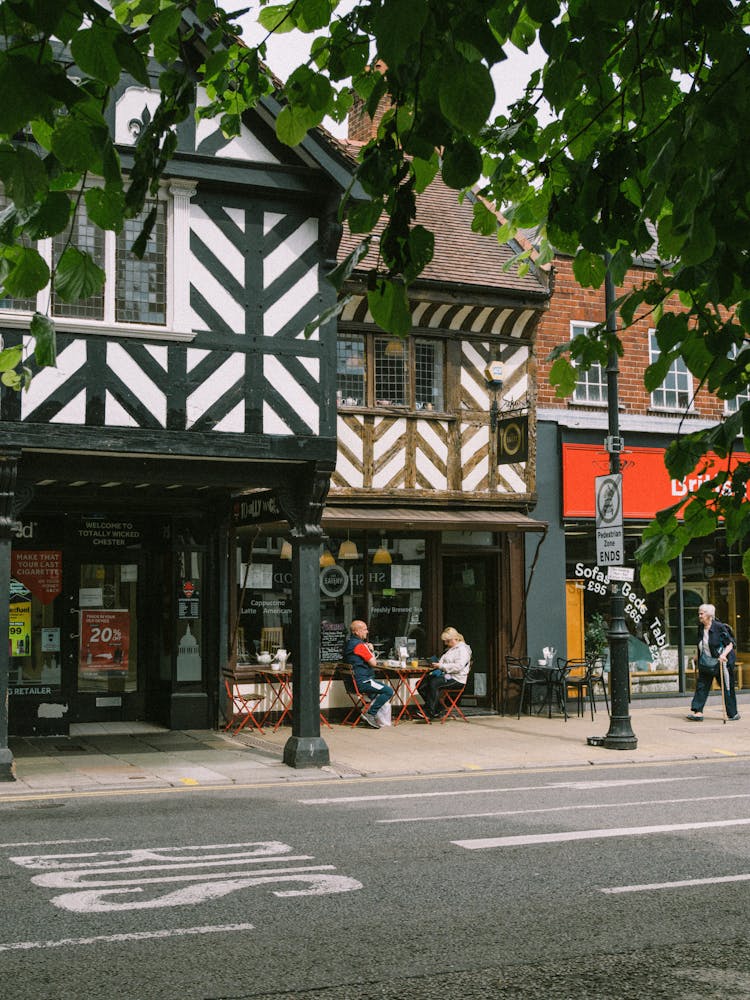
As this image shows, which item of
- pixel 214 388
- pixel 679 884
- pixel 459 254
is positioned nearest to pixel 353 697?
pixel 214 388

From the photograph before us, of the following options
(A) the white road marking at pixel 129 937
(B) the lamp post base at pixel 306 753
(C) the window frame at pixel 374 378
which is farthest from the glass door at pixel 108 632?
(A) the white road marking at pixel 129 937

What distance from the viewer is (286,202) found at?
1416 centimetres

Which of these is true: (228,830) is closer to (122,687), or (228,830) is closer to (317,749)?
(317,749)

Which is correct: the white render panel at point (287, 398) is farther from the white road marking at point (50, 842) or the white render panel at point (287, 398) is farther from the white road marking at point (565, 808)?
the white road marking at point (50, 842)

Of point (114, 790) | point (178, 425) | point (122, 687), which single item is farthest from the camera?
point (122, 687)

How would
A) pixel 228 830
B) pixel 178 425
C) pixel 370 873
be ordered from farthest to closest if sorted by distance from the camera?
pixel 178 425 < pixel 228 830 < pixel 370 873

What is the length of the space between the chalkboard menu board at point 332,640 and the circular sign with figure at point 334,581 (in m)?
0.48

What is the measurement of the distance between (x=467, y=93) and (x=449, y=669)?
15.2m

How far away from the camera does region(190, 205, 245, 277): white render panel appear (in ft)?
44.9

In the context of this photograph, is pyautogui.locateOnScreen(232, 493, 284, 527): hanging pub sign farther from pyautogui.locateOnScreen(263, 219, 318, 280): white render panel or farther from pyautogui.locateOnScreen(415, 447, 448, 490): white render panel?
pyautogui.locateOnScreen(415, 447, 448, 490): white render panel

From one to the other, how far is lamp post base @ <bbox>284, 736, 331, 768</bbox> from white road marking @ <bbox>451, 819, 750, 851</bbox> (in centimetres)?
464

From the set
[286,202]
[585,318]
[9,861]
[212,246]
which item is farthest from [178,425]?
[585,318]

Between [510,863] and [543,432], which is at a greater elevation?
[543,432]

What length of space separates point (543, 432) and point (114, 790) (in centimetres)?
1049
